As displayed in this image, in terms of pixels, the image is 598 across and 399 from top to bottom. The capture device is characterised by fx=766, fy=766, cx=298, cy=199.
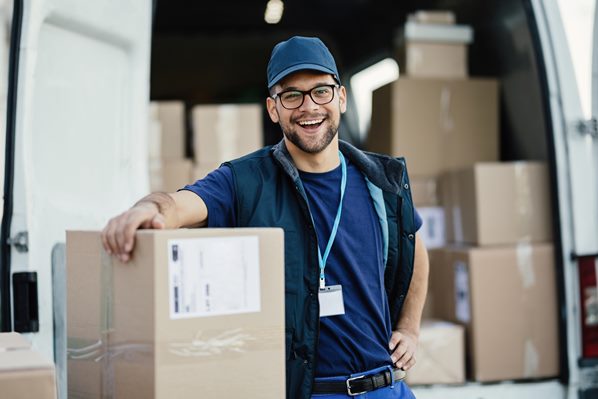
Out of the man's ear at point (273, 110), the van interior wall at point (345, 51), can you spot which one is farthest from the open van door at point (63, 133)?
the van interior wall at point (345, 51)

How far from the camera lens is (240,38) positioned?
670 centimetres

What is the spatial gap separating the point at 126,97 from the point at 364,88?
12.1ft

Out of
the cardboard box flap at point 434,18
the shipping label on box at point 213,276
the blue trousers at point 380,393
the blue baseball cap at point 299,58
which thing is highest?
the cardboard box flap at point 434,18

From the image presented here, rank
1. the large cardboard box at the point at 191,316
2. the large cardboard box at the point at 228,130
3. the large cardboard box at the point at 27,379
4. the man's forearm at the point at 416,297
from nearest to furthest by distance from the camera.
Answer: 1. the large cardboard box at the point at 27,379
2. the large cardboard box at the point at 191,316
3. the man's forearm at the point at 416,297
4. the large cardboard box at the point at 228,130

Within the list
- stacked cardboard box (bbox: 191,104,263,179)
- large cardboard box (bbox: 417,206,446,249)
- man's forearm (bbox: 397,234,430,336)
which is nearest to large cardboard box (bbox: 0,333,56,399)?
man's forearm (bbox: 397,234,430,336)

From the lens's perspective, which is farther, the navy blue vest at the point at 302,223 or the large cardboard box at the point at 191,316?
the navy blue vest at the point at 302,223

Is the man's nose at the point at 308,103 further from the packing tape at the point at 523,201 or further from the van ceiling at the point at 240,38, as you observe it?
the van ceiling at the point at 240,38

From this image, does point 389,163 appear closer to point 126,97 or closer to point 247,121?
point 126,97

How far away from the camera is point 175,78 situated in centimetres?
687

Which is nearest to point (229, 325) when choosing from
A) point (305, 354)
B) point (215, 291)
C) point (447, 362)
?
point (215, 291)

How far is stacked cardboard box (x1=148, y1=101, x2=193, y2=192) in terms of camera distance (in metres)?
3.38

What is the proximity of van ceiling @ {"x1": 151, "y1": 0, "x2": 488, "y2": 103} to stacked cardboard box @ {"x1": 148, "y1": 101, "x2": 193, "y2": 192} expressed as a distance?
1907mm

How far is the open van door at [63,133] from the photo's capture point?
196cm

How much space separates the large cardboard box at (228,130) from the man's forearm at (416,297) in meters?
1.50
